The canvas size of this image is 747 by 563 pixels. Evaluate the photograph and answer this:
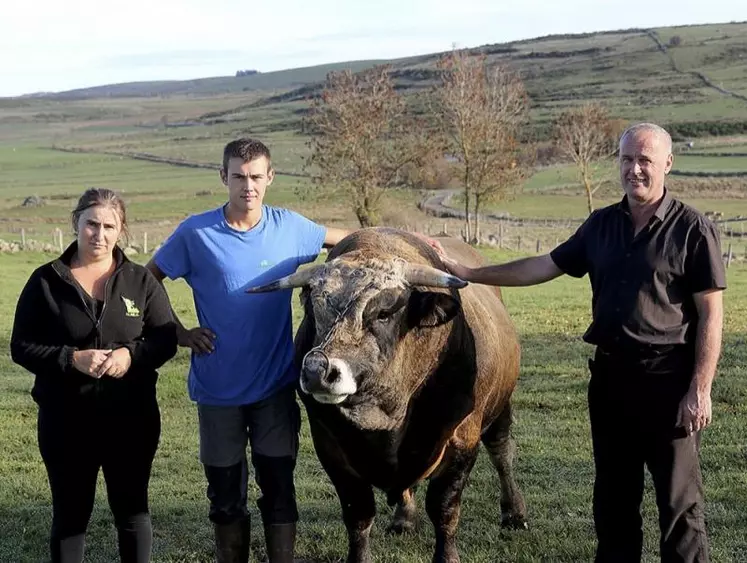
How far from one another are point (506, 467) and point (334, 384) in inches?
136

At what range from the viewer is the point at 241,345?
226 inches

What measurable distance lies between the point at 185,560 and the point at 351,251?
104 inches

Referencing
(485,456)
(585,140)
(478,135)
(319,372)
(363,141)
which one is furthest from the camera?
(585,140)

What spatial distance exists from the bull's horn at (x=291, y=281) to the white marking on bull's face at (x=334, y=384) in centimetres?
71

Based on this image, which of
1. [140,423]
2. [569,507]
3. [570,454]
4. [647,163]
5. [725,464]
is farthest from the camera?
[570,454]

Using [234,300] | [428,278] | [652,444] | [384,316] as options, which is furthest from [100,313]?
[652,444]

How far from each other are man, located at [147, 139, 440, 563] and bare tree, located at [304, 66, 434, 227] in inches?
1488

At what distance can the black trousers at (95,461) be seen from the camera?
215 inches

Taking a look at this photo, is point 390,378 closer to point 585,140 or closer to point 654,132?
point 654,132

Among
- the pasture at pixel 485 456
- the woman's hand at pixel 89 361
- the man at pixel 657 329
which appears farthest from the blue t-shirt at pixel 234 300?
the man at pixel 657 329

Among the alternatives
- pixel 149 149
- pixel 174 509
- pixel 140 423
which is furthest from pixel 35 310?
pixel 149 149

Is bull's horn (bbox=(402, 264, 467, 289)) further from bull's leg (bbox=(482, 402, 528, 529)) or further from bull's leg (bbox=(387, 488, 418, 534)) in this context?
bull's leg (bbox=(482, 402, 528, 529))

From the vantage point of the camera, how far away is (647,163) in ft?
17.2

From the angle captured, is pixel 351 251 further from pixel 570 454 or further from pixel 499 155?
pixel 499 155
